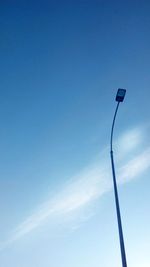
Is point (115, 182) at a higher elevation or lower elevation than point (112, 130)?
lower

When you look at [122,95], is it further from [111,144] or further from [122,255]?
[122,255]

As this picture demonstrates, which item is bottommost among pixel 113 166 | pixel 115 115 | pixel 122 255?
pixel 122 255

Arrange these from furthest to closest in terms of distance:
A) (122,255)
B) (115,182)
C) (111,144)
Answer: (111,144), (115,182), (122,255)

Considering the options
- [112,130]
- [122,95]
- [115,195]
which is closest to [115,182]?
[115,195]

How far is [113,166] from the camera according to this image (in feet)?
51.3

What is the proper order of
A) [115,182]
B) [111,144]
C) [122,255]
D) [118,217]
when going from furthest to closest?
[111,144], [115,182], [118,217], [122,255]

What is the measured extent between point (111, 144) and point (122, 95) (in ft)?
8.42

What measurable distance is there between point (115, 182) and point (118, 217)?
1.68 metres

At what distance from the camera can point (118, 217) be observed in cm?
1382

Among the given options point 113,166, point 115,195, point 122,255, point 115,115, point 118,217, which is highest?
point 115,115

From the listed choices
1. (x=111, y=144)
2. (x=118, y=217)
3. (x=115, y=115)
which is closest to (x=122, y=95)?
(x=115, y=115)

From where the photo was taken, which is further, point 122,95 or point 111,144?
point 111,144

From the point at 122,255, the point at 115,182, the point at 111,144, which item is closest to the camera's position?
the point at 122,255

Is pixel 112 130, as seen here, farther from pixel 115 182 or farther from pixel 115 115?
pixel 115 182
